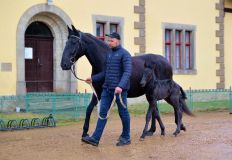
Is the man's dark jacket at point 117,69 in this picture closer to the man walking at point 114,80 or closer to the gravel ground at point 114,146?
the man walking at point 114,80

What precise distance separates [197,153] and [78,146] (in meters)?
2.22

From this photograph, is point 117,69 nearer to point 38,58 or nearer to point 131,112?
point 131,112

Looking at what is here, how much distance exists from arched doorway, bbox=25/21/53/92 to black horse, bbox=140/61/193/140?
744cm

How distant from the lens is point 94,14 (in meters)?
18.3

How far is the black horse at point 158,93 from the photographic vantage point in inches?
403

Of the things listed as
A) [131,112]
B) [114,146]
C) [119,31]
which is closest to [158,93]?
[114,146]

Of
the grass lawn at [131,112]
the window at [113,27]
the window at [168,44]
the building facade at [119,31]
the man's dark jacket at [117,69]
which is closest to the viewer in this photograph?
the man's dark jacket at [117,69]

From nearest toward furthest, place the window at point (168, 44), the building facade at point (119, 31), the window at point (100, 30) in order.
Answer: the building facade at point (119, 31) < the window at point (100, 30) < the window at point (168, 44)

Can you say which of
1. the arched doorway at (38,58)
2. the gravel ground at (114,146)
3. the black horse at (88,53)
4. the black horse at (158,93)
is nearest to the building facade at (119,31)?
the arched doorway at (38,58)

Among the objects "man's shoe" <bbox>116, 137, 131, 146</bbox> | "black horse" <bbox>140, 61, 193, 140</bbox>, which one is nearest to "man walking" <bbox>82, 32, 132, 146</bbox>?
"man's shoe" <bbox>116, 137, 131, 146</bbox>

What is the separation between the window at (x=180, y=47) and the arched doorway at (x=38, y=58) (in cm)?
532

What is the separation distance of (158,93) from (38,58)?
8065mm

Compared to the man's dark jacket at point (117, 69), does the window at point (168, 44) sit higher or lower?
higher

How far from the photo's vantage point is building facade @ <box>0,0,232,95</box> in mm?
16422
